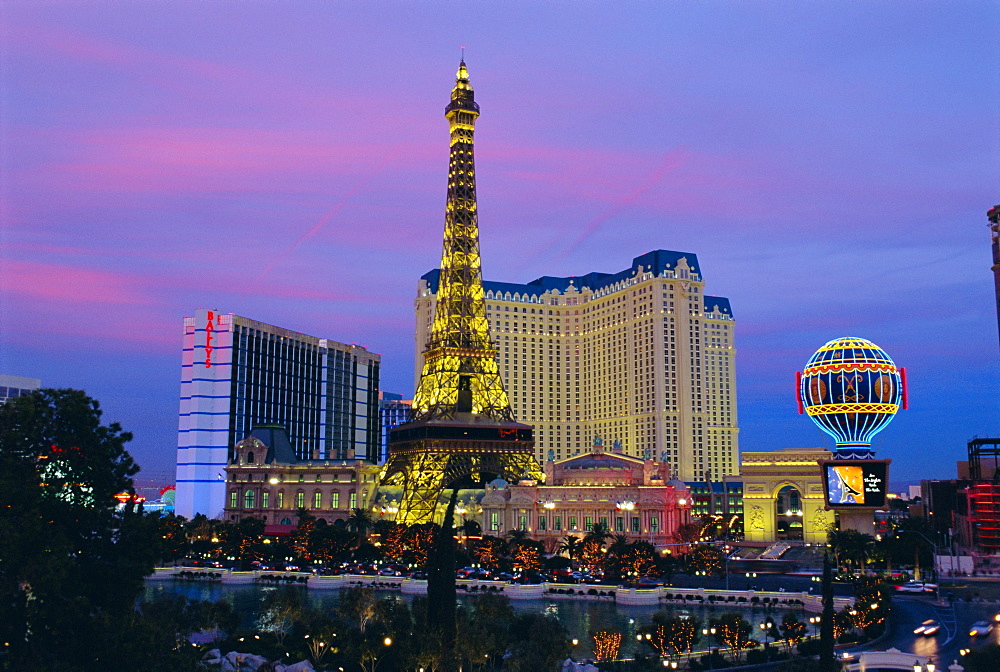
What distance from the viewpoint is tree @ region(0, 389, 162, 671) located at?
117 ft

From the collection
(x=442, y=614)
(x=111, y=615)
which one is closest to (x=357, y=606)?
(x=442, y=614)

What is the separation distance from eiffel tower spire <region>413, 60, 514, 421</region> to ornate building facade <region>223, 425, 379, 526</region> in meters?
18.7

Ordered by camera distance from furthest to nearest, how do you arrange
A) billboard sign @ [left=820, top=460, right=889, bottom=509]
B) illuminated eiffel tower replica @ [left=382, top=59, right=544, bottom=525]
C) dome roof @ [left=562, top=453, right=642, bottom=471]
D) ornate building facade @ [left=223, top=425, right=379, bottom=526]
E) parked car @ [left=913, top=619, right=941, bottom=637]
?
ornate building facade @ [left=223, top=425, right=379, bottom=526] < dome roof @ [left=562, top=453, right=642, bottom=471] < illuminated eiffel tower replica @ [left=382, top=59, right=544, bottom=525] < billboard sign @ [left=820, top=460, right=889, bottom=509] < parked car @ [left=913, top=619, right=941, bottom=637]

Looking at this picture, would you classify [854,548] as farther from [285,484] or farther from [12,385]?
[12,385]

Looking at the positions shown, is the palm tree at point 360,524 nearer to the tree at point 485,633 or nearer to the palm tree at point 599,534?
the palm tree at point 599,534

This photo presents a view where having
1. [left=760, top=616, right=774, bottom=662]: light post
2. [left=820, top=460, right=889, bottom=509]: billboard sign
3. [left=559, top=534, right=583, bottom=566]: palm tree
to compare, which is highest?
[left=820, top=460, right=889, bottom=509]: billboard sign

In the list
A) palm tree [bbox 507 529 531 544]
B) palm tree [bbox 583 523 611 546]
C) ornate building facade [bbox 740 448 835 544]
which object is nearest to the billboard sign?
ornate building facade [bbox 740 448 835 544]

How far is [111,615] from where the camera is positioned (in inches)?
1511

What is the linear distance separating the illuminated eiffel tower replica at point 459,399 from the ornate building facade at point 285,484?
8927 mm

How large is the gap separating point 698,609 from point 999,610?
25.0m

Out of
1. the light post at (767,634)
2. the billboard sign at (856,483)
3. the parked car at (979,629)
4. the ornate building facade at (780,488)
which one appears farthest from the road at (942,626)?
the ornate building facade at (780,488)

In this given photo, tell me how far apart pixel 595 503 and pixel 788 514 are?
4989 centimetres

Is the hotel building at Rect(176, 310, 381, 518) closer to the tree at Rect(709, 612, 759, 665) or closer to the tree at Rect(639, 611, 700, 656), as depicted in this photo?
the tree at Rect(639, 611, 700, 656)

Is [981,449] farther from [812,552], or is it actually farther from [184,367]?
[184,367]
